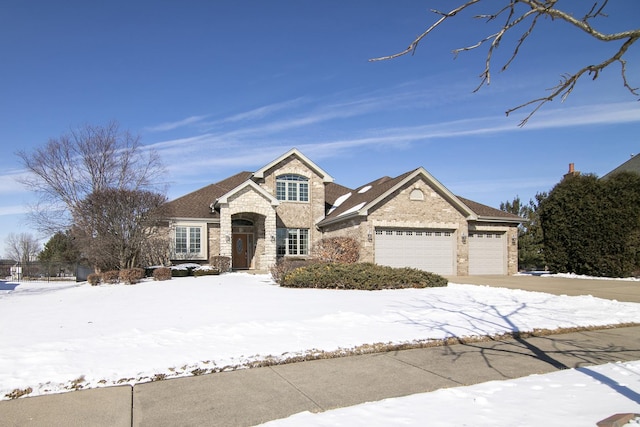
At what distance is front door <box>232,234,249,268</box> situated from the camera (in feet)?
84.7

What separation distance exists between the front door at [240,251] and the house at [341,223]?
6 centimetres

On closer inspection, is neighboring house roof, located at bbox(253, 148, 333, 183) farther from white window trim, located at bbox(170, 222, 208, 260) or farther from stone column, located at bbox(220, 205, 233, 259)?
white window trim, located at bbox(170, 222, 208, 260)

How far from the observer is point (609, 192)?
19969 mm

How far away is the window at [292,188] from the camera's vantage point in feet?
84.5

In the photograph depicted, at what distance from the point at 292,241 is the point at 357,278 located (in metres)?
12.5

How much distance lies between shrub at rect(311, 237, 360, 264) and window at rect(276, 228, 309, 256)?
577 cm

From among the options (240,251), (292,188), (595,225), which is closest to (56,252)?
(240,251)

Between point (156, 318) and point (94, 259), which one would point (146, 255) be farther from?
point (156, 318)

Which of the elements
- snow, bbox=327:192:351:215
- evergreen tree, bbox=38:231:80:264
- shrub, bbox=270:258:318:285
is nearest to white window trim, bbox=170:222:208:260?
snow, bbox=327:192:351:215

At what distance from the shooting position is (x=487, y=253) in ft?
76.8

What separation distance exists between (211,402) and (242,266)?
21.7 m

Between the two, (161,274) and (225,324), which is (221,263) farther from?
(225,324)

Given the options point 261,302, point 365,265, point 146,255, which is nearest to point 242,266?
point 146,255

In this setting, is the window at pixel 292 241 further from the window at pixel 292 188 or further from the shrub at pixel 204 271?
the shrub at pixel 204 271
